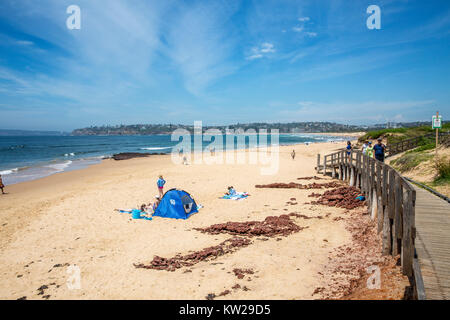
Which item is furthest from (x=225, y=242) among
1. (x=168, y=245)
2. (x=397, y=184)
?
(x=397, y=184)

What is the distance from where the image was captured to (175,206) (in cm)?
1173

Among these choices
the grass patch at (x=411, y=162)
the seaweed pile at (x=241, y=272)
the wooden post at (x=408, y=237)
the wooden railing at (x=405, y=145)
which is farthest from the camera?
the wooden railing at (x=405, y=145)

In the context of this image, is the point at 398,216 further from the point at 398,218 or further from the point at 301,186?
the point at 301,186

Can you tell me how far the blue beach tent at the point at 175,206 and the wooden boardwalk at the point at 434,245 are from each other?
858 cm

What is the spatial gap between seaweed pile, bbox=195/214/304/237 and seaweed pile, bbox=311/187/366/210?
2.92 m

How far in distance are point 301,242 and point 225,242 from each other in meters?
2.46

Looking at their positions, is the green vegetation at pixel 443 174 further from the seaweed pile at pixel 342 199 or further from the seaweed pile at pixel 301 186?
the seaweed pile at pixel 301 186

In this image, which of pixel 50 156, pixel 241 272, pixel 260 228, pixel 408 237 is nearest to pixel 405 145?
pixel 260 228

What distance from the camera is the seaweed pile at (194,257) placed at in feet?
23.5

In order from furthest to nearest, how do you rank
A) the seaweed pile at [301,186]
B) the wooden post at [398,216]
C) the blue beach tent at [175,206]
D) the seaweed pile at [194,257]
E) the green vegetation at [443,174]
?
the seaweed pile at [301,186]
the blue beach tent at [175,206]
the green vegetation at [443,174]
the seaweed pile at [194,257]
the wooden post at [398,216]

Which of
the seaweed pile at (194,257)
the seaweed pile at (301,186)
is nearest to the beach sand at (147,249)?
the seaweed pile at (194,257)

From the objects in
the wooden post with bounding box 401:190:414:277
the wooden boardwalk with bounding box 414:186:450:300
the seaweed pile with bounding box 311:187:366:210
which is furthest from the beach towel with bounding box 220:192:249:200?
the wooden post with bounding box 401:190:414:277

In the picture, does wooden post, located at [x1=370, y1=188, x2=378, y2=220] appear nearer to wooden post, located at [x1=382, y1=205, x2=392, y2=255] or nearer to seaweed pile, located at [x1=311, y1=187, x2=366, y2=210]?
seaweed pile, located at [x1=311, y1=187, x2=366, y2=210]

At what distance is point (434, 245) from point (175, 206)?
30.3ft
